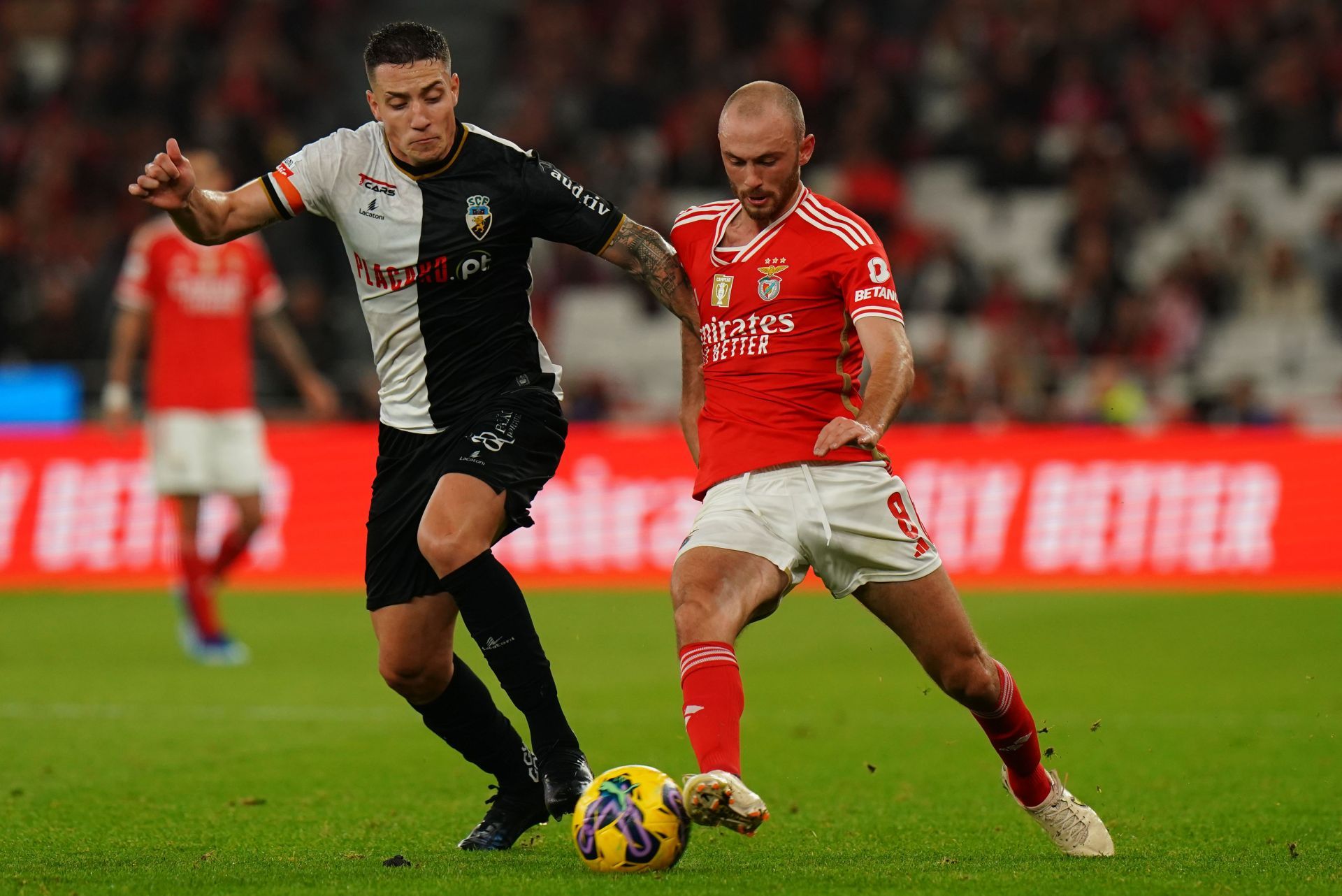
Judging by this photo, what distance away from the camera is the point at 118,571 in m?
15.4

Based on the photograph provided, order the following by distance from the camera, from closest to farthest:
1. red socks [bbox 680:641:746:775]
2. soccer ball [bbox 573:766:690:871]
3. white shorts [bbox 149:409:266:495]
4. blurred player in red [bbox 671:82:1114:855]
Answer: red socks [bbox 680:641:746:775]
soccer ball [bbox 573:766:690:871]
blurred player in red [bbox 671:82:1114:855]
white shorts [bbox 149:409:266:495]

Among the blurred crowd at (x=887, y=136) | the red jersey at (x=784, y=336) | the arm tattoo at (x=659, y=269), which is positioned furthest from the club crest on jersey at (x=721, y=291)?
the blurred crowd at (x=887, y=136)

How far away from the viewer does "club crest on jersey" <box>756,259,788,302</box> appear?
5.40 meters

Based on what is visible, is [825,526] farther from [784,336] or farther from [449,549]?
[449,549]

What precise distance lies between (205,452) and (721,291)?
6.63m

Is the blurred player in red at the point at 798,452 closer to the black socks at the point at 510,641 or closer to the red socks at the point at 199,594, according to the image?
the black socks at the point at 510,641

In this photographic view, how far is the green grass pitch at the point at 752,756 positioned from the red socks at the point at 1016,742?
0.68 ft

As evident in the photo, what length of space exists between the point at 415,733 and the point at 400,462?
299cm

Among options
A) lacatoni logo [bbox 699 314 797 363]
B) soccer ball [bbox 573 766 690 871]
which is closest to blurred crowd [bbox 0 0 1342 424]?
lacatoni logo [bbox 699 314 797 363]

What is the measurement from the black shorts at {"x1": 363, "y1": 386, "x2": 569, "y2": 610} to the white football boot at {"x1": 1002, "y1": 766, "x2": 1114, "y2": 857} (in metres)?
1.74

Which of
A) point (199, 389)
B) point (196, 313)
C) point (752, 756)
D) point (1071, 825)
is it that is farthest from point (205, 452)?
point (1071, 825)

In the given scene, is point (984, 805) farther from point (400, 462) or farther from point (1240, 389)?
point (1240, 389)

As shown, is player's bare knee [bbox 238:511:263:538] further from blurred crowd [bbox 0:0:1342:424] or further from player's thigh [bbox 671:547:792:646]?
blurred crowd [bbox 0:0:1342:424]

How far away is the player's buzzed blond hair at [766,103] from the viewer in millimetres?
5301
